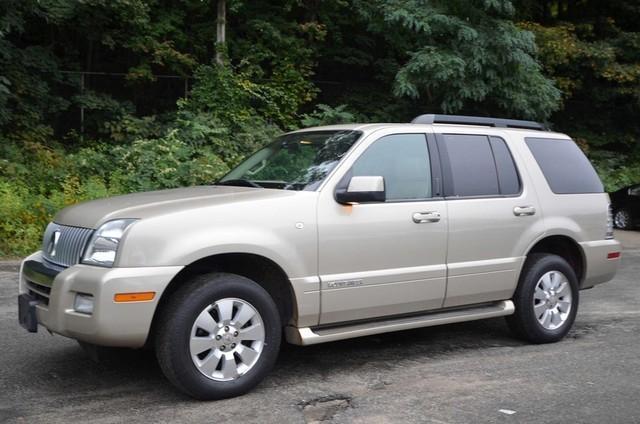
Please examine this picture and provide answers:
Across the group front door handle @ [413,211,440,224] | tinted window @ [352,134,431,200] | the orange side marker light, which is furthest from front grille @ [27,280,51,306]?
the orange side marker light

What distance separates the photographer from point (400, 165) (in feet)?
18.9

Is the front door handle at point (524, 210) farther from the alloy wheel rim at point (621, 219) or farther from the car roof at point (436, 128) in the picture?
the alloy wheel rim at point (621, 219)

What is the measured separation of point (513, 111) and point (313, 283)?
12.5 metres

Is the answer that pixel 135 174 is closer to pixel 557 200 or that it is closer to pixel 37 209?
pixel 37 209

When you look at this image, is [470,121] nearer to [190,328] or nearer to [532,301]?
[532,301]

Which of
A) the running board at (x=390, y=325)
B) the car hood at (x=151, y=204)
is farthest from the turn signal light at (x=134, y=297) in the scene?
the running board at (x=390, y=325)

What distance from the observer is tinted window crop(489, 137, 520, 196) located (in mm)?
6324

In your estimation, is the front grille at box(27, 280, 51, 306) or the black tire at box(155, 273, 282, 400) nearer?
the black tire at box(155, 273, 282, 400)

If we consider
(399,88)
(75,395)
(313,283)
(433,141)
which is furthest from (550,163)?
(399,88)

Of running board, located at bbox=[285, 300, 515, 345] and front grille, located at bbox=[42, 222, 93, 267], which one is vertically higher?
front grille, located at bbox=[42, 222, 93, 267]

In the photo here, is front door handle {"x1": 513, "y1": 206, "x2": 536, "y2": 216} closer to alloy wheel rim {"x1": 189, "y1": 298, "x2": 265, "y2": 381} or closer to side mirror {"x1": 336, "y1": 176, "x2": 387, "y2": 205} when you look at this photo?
side mirror {"x1": 336, "y1": 176, "x2": 387, "y2": 205}

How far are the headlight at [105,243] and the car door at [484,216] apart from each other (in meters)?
2.52

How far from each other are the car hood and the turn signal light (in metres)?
0.47

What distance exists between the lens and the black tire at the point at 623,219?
16.8 meters
